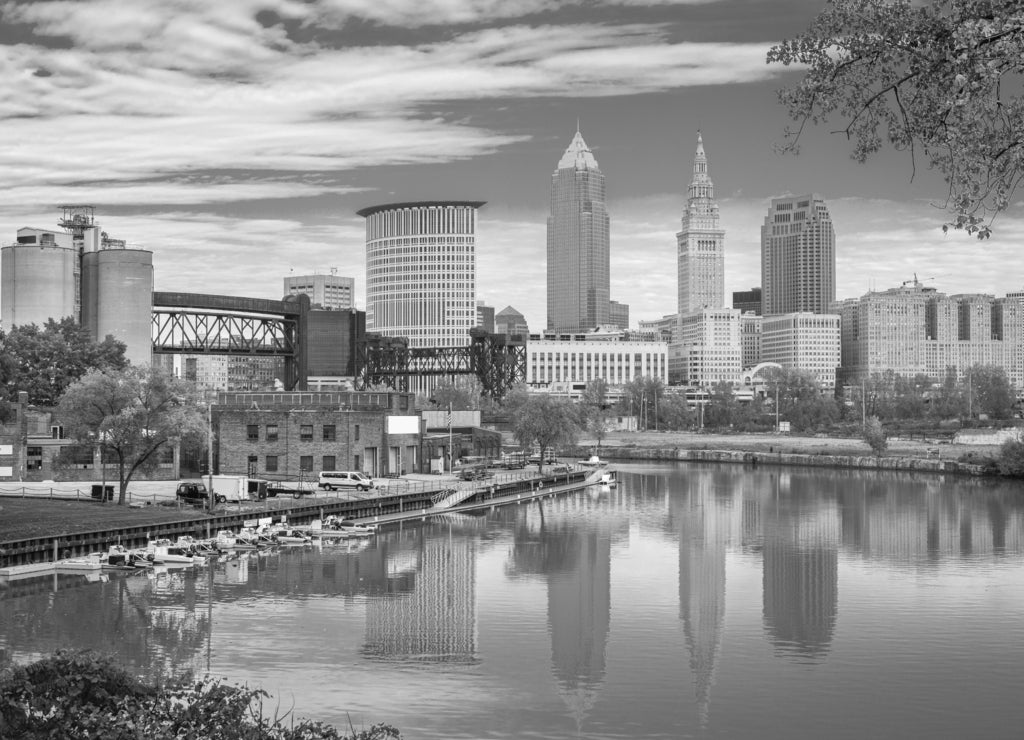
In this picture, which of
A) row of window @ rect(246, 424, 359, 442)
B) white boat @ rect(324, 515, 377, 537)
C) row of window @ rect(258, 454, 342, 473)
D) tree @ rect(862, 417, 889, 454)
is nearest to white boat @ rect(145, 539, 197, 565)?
white boat @ rect(324, 515, 377, 537)

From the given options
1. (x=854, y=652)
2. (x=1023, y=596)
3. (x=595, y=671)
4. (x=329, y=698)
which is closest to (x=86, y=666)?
(x=329, y=698)

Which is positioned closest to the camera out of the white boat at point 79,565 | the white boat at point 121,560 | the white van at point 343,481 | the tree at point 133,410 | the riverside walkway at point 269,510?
the white boat at point 79,565

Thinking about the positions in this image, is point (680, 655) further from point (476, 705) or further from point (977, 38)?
point (977, 38)

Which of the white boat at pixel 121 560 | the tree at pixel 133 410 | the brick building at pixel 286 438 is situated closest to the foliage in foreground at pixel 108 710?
the white boat at pixel 121 560

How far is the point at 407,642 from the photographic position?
43125mm

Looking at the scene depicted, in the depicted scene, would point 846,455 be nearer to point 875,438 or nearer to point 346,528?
point 875,438

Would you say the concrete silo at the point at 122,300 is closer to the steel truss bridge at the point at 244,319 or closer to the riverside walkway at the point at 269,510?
the steel truss bridge at the point at 244,319

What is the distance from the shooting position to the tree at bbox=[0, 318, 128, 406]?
375 ft

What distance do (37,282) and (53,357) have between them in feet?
131

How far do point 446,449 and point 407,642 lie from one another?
6977 cm

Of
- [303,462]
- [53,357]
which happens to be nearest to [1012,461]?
[303,462]

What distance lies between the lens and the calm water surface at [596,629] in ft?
113

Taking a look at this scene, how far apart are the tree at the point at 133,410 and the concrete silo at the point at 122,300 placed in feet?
272

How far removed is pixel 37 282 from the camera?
153375 mm
